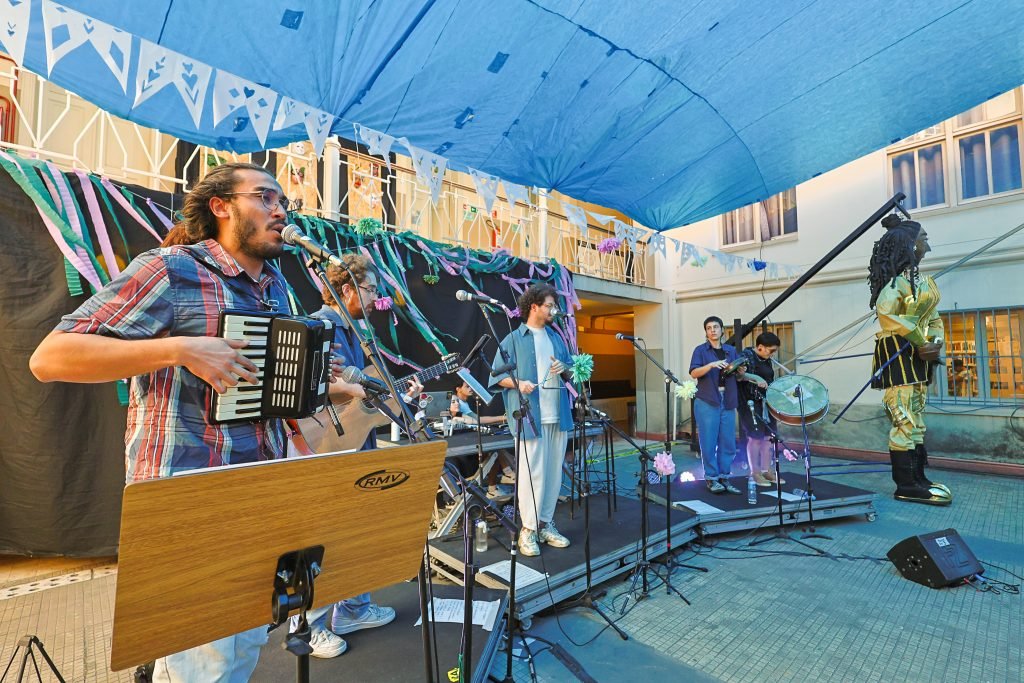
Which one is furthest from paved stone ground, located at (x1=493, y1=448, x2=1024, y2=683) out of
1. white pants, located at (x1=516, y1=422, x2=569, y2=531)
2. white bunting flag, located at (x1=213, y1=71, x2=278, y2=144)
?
white bunting flag, located at (x1=213, y1=71, x2=278, y2=144)

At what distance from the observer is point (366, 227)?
5238 mm

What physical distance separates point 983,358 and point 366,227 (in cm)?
942

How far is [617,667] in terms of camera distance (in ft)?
8.20

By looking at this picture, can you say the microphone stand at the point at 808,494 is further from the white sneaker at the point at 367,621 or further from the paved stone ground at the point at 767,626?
the white sneaker at the point at 367,621

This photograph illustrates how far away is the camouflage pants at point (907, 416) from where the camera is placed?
529cm

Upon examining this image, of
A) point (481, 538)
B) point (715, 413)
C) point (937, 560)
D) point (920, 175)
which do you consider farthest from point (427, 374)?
point (920, 175)

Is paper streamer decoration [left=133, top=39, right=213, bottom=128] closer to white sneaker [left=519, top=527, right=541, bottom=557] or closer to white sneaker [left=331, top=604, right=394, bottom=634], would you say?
white sneaker [left=331, top=604, right=394, bottom=634]

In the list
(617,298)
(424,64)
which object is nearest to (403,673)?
(424,64)

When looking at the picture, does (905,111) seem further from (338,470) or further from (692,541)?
(338,470)

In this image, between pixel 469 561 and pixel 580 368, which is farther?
pixel 580 368

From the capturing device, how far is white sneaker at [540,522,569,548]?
354cm

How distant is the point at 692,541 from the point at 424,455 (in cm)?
397

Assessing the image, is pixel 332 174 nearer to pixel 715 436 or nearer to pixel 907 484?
pixel 715 436

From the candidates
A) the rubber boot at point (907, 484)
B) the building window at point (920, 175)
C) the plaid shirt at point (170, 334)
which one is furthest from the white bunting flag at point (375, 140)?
the building window at point (920, 175)
